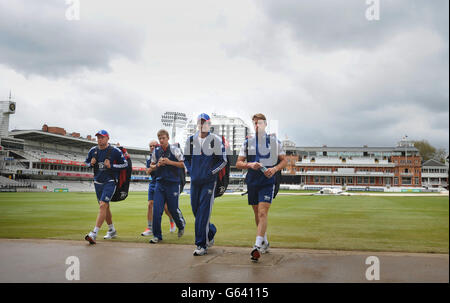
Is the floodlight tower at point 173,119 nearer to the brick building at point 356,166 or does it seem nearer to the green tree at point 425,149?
the brick building at point 356,166

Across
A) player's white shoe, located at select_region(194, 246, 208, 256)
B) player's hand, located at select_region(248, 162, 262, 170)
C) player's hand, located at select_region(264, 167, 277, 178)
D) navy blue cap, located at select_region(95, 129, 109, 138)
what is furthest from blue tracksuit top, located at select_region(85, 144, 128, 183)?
player's hand, located at select_region(264, 167, 277, 178)

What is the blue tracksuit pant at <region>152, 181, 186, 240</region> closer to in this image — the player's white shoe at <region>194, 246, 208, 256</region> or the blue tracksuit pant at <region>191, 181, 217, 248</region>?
the blue tracksuit pant at <region>191, 181, 217, 248</region>

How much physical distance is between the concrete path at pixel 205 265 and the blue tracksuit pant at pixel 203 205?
376 millimetres

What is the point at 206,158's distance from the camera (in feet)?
19.5

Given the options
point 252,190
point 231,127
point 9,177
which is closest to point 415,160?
point 231,127

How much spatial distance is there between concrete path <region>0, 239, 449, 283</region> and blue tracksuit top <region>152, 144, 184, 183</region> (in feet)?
5.35

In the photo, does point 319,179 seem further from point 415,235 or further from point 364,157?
point 415,235

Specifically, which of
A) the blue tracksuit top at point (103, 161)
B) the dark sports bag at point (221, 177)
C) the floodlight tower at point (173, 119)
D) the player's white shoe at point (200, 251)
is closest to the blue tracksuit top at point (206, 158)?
the dark sports bag at point (221, 177)

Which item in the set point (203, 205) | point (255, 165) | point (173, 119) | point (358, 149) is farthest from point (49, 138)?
point (358, 149)

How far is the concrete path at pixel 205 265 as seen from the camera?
4.01 meters

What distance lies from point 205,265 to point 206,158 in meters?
1.90

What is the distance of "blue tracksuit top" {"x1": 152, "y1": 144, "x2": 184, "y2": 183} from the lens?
7.30 metres

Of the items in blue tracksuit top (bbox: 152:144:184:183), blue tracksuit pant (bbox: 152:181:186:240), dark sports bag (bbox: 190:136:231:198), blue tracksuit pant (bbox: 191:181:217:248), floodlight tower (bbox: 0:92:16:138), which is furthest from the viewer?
floodlight tower (bbox: 0:92:16:138)
